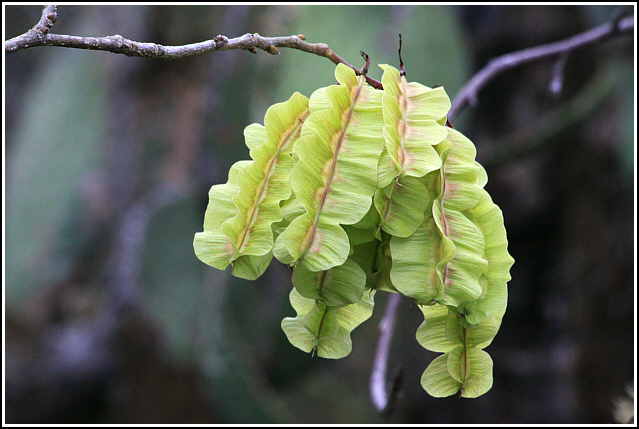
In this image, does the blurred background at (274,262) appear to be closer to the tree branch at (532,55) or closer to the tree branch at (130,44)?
the tree branch at (532,55)

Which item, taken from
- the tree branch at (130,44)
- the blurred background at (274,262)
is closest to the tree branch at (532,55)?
the blurred background at (274,262)

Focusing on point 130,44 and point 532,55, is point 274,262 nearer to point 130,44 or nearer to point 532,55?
point 532,55

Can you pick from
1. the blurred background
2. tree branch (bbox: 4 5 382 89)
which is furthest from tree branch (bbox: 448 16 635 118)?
tree branch (bbox: 4 5 382 89)

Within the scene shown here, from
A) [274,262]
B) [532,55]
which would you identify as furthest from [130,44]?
[274,262]

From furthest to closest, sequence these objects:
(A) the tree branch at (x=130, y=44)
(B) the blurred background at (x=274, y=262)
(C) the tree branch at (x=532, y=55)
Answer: (B) the blurred background at (x=274, y=262)
(C) the tree branch at (x=532, y=55)
(A) the tree branch at (x=130, y=44)

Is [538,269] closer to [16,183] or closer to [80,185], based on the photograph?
[80,185]

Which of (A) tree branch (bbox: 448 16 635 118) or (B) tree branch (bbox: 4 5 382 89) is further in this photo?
(A) tree branch (bbox: 448 16 635 118)

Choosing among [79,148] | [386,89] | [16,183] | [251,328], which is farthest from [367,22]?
[16,183]

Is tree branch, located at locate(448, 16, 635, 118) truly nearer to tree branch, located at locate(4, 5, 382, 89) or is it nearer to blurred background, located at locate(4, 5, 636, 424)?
blurred background, located at locate(4, 5, 636, 424)
